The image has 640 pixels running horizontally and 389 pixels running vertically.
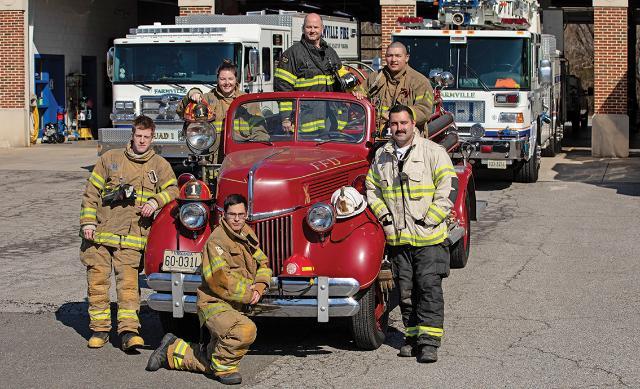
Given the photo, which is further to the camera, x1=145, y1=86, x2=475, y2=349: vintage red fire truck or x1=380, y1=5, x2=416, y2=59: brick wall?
x1=380, y1=5, x2=416, y2=59: brick wall

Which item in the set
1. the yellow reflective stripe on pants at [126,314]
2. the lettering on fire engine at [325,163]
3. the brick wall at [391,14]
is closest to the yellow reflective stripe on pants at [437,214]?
the lettering on fire engine at [325,163]

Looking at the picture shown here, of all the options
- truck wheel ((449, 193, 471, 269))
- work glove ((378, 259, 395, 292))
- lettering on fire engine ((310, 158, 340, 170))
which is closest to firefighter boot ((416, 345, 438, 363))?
work glove ((378, 259, 395, 292))

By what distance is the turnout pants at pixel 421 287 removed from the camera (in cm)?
783

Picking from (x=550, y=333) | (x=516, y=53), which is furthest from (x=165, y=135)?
(x=550, y=333)

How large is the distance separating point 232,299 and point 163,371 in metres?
0.72

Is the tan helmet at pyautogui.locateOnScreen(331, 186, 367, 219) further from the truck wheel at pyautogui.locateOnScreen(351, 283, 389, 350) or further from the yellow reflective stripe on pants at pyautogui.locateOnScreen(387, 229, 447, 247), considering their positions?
the truck wheel at pyautogui.locateOnScreen(351, 283, 389, 350)

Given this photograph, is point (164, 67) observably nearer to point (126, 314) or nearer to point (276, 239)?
point (126, 314)

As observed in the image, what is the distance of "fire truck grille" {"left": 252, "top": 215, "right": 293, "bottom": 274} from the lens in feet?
26.1

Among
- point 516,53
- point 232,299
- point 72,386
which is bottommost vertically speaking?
point 72,386

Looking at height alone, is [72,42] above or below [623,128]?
above

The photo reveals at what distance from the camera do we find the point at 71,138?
1196 inches

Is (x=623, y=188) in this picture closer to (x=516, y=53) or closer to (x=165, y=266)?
(x=516, y=53)

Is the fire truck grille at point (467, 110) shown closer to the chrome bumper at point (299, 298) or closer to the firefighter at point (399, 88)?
the firefighter at point (399, 88)

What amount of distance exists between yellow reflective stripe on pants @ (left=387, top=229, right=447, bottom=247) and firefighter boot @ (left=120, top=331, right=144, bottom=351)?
1.92 meters
